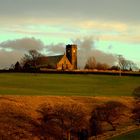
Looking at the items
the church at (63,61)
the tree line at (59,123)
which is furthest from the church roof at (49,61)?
the tree line at (59,123)

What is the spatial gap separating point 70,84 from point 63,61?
74642 mm

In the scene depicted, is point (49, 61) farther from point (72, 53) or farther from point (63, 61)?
point (72, 53)

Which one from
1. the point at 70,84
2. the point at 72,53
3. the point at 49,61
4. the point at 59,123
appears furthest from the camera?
the point at 72,53

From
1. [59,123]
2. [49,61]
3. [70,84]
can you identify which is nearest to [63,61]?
[49,61]

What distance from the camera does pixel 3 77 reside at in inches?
3504

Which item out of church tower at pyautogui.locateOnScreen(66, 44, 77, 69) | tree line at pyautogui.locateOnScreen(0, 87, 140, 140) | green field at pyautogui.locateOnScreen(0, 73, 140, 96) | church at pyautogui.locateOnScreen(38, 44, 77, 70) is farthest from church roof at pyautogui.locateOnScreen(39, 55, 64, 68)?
tree line at pyautogui.locateOnScreen(0, 87, 140, 140)

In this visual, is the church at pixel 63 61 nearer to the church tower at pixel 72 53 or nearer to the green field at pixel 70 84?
the church tower at pixel 72 53

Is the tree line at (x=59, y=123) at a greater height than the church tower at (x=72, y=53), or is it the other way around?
the church tower at (x=72, y=53)

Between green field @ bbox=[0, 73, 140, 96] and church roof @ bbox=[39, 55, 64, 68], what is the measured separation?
51.4 m

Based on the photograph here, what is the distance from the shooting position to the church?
5773 inches

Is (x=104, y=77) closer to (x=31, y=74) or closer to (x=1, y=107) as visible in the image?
(x=31, y=74)

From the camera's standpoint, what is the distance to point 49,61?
150 metres

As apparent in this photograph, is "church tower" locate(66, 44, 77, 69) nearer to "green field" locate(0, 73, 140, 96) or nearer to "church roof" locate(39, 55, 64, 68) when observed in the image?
"church roof" locate(39, 55, 64, 68)

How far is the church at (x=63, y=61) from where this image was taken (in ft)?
481
